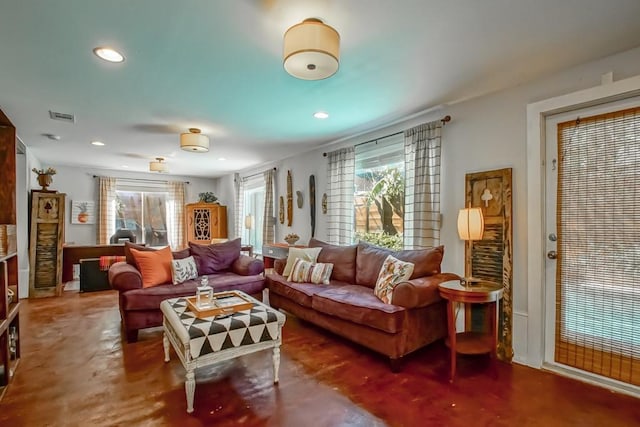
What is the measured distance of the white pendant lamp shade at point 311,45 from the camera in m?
1.76

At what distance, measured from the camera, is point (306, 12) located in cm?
177

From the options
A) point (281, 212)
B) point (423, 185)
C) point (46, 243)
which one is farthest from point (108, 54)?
point (46, 243)

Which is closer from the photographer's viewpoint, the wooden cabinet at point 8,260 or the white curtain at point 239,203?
the wooden cabinet at point 8,260

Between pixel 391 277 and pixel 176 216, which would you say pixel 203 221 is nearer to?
pixel 176 216

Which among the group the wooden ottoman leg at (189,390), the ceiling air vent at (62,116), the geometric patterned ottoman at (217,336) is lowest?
the wooden ottoman leg at (189,390)

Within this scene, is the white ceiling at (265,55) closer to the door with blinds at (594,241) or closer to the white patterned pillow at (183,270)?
the door with blinds at (594,241)

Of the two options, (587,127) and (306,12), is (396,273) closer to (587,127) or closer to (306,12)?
(587,127)

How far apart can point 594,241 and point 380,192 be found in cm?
221

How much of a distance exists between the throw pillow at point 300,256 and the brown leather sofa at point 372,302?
0.14m

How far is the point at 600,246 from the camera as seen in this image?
239 cm

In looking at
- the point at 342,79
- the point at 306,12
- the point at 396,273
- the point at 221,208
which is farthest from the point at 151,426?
the point at 221,208

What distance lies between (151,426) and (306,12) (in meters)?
2.47

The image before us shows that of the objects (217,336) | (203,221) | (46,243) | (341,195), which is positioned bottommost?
(217,336)

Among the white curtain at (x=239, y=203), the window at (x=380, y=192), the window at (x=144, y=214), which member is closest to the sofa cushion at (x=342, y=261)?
the window at (x=380, y=192)
